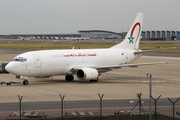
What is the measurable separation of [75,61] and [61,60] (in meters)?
2.14

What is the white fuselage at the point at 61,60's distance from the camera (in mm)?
38688

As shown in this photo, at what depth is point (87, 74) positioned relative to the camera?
4059cm

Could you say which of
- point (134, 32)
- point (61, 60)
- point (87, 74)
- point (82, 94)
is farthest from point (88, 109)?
point (134, 32)

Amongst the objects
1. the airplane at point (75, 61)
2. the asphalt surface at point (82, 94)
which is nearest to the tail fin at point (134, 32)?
the airplane at point (75, 61)

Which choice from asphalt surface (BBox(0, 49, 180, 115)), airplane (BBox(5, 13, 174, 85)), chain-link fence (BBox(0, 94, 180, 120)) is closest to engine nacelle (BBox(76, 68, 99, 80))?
airplane (BBox(5, 13, 174, 85))

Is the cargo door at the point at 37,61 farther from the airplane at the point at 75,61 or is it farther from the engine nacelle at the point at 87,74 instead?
the engine nacelle at the point at 87,74

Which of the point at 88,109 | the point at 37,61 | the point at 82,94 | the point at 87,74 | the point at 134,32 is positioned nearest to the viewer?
the point at 88,109

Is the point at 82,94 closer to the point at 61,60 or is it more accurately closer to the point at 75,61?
the point at 61,60

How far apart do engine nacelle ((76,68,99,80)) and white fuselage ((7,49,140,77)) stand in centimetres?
143

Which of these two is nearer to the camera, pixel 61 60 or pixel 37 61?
pixel 37 61

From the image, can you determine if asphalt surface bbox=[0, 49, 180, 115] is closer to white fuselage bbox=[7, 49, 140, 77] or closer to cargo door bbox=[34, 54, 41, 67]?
white fuselage bbox=[7, 49, 140, 77]

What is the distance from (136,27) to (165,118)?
29428 millimetres

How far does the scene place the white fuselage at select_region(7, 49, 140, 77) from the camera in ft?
127

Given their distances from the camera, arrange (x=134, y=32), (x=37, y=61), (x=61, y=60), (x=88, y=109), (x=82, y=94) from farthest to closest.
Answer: (x=134, y=32), (x=61, y=60), (x=37, y=61), (x=82, y=94), (x=88, y=109)
